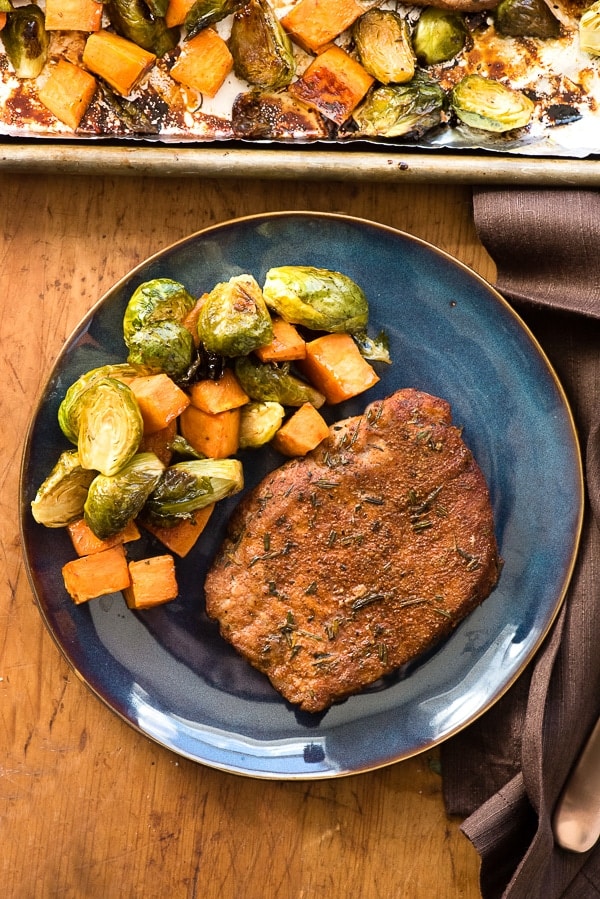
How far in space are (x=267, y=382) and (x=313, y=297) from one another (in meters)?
0.35

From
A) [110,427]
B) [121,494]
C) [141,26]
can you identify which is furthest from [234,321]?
[141,26]

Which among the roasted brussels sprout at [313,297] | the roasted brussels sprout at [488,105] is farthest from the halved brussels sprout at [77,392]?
the roasted brussels sprout at [488,105]

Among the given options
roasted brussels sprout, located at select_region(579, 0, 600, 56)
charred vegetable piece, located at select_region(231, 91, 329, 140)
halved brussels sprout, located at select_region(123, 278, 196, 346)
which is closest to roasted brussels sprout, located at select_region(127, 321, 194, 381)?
halved brussels sprout, located at select_region(123, 278, 196, 346)

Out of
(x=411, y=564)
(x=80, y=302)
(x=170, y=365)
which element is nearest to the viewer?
(x=170, y=365)

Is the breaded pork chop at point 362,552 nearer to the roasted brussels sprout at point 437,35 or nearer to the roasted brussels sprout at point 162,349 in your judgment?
the roasted brussels sprout at point 162,349

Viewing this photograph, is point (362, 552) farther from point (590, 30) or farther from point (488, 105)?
point (590, 30)

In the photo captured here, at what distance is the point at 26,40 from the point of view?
118 inches

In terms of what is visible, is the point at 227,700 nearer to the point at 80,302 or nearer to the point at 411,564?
the point at 411,564

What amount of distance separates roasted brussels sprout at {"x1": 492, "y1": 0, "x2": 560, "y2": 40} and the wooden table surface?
2.13 feet

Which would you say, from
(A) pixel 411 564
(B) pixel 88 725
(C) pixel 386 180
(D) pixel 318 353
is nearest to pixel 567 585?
(A) pixel 411 564

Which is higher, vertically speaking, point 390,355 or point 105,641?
point 390,355

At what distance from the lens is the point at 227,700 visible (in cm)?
314

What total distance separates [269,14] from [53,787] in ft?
10.5

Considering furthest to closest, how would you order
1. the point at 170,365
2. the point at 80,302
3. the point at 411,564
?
the point at 80,302 < the point at 411,564 < the point at 170,365
